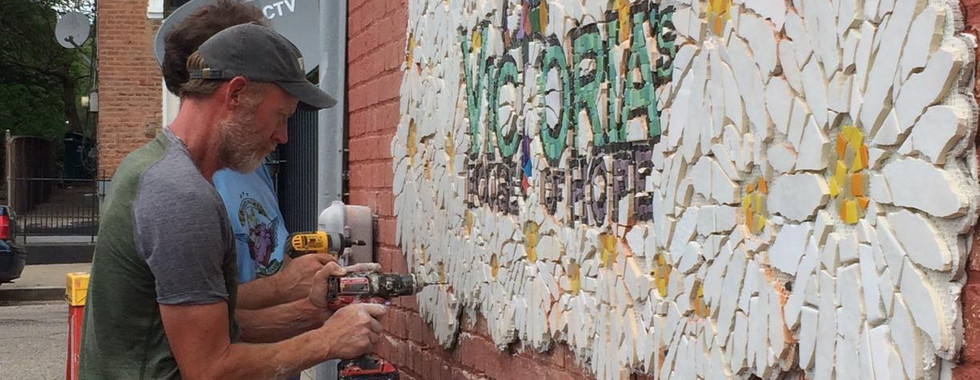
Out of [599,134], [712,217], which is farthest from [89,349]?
[712,217]

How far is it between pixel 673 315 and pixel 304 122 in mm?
4748

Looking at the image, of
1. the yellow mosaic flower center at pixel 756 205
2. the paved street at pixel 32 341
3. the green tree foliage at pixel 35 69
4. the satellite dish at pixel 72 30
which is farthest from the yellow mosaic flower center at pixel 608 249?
the green tree foliage at pixel 35 69

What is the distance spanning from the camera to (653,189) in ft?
8.38

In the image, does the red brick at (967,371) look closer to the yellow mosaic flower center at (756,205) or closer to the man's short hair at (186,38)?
the yellow mosaic flower center at (756,205)

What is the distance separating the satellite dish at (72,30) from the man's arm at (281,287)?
20.2 meters

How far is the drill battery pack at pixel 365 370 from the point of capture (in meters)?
4.14

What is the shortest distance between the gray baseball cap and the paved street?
7.69 m

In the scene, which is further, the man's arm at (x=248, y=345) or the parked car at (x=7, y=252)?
the parked car at (x=7, y=252)

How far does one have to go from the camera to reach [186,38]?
3172 mm

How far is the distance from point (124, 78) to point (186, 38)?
1942 cm

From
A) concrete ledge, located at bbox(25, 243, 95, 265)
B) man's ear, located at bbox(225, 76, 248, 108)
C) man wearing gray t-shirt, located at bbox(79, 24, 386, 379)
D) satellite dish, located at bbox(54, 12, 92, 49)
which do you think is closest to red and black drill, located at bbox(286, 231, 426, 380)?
man wearing gray t-shirt, located at bbox(79, 24, 386, 379)

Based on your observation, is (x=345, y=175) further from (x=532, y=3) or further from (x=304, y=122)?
(x=532, y=3)

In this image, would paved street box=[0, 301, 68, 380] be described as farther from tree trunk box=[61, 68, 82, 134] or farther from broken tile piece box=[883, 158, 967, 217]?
tree trunk box=[61, 68, 82, 134]

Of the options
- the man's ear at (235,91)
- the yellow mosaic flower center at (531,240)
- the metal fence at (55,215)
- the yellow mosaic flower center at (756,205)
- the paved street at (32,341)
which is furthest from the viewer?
the metal fence at (55,215)
